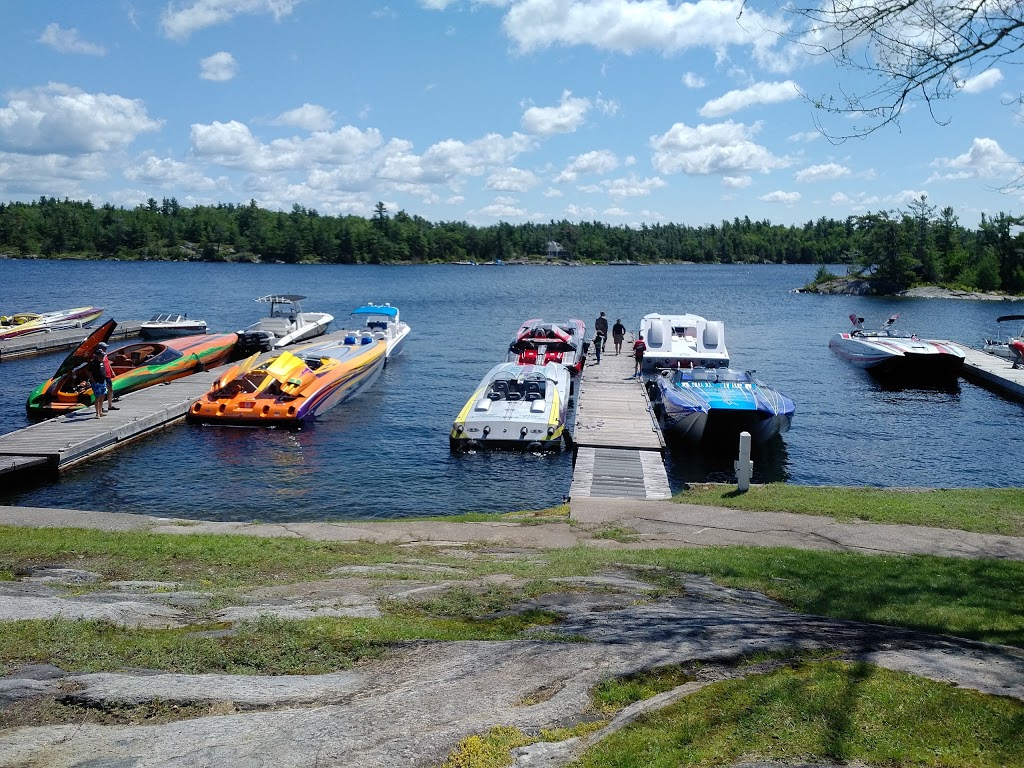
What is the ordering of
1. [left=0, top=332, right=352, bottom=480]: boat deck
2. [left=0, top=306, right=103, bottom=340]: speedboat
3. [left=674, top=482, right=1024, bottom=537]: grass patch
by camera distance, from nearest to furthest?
1. [left=674, top=482, right=1024, bottom=537]: grass patch
2. [left=0, top=332, right=352, bottom=480]: boat deck
3. [left=0, top=306, right=103, bottom=340]: speedboat

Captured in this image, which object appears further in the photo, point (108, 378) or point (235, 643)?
point (108, 378)

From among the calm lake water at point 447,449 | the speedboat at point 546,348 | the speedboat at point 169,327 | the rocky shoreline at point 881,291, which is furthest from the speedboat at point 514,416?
the rocky shoreline at point 881,291

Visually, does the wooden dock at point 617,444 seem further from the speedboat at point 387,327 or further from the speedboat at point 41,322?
the speedboat at point 41,322

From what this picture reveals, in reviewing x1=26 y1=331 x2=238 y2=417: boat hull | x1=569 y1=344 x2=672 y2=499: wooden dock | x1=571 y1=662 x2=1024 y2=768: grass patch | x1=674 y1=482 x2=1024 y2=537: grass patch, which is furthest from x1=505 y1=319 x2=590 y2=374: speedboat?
x1=571 y1=662 x2=1024 y2=768: grass patch

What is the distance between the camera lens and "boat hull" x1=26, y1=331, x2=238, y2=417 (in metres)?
26.6

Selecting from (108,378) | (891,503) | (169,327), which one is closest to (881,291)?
(169,327)

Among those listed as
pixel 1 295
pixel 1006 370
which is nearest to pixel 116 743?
pixel 1006 370

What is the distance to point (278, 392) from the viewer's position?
2662 cm

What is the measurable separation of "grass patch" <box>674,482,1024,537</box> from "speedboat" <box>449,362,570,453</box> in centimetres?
636

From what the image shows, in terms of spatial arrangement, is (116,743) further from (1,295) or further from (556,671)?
(1,295)

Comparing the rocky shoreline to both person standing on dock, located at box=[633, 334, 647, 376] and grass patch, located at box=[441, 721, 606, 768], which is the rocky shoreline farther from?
grass patch, located at box=[441, 721, 606, 768]

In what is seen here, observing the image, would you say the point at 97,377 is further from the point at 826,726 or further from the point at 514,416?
the point at 826,726

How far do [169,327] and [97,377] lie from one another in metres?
29.0

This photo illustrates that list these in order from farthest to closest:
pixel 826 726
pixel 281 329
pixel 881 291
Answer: pixel 881 291 → pixel 281 329 → pixel 826 726
